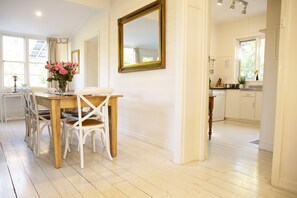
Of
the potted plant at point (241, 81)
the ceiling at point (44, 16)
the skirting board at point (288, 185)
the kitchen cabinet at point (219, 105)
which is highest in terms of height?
the ceiling at point (44, 16)

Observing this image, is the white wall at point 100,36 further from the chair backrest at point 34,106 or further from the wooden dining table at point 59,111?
the wooden dining table at point 59,111

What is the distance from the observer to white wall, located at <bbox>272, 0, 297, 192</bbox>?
1835 millimetres

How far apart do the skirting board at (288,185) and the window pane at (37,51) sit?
243 inches

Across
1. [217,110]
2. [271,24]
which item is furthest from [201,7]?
[217,110]

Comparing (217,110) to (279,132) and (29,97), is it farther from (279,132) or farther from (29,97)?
(29,97)

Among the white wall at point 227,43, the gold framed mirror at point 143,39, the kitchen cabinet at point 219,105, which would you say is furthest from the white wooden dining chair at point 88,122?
the white wall at point 227,43

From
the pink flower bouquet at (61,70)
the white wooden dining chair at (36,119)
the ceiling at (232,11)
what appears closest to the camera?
the white wooden dining chair at (36,119)

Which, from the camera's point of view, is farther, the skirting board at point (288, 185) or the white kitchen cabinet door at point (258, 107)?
the white kitchen cabinet door at point (258, 107)

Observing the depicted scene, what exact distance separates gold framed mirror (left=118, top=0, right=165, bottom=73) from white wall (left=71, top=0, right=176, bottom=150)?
10 centimetres

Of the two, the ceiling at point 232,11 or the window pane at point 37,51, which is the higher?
the ceiling at point 232,11

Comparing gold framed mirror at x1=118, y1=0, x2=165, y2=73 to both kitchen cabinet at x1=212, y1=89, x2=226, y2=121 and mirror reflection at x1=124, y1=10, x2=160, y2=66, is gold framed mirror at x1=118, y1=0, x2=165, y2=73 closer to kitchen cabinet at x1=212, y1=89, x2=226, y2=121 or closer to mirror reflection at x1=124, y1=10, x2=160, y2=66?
mirror reflection at x1=124, y1=10, x2=160, y2=66

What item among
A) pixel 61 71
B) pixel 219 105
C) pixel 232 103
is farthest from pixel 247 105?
pixel 61 71

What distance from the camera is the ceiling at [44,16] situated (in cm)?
441

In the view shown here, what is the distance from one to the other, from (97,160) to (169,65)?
5.27ft
